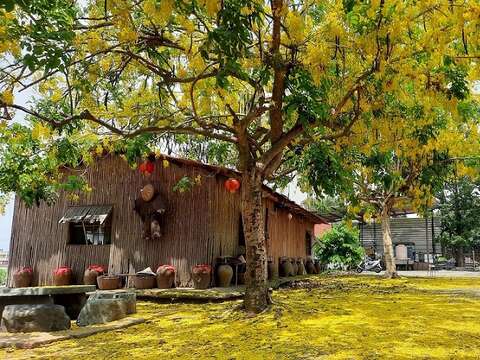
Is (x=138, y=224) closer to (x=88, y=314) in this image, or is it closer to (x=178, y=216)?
(x=178, y=216)

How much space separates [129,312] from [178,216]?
151 inches

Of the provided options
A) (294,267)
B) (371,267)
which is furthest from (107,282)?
(371,267)

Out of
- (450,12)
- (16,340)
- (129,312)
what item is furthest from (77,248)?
(450,12)

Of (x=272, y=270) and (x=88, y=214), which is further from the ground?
(x=88, y=214)

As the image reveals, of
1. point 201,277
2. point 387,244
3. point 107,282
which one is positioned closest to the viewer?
point 201,277

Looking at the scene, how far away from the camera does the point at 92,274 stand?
1120cm

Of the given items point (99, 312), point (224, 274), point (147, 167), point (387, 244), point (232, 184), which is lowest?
point (99, 312)

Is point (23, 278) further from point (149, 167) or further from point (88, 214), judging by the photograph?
point (149, 167)

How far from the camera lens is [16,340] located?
5.36 meters

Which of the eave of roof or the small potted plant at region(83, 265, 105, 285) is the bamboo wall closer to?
the eave of roof

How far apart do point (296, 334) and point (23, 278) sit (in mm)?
9147

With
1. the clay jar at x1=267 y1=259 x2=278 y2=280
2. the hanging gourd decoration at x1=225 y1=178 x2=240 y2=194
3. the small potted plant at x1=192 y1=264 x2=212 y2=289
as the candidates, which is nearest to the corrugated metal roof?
the small potted plant at x1=192 y1=264 x2=212 y2=289

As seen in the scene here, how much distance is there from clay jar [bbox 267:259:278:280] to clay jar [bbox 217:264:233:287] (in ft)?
11.0

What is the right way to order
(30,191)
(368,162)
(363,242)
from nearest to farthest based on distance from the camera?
(30,191)
(368,162)
(363,242)
